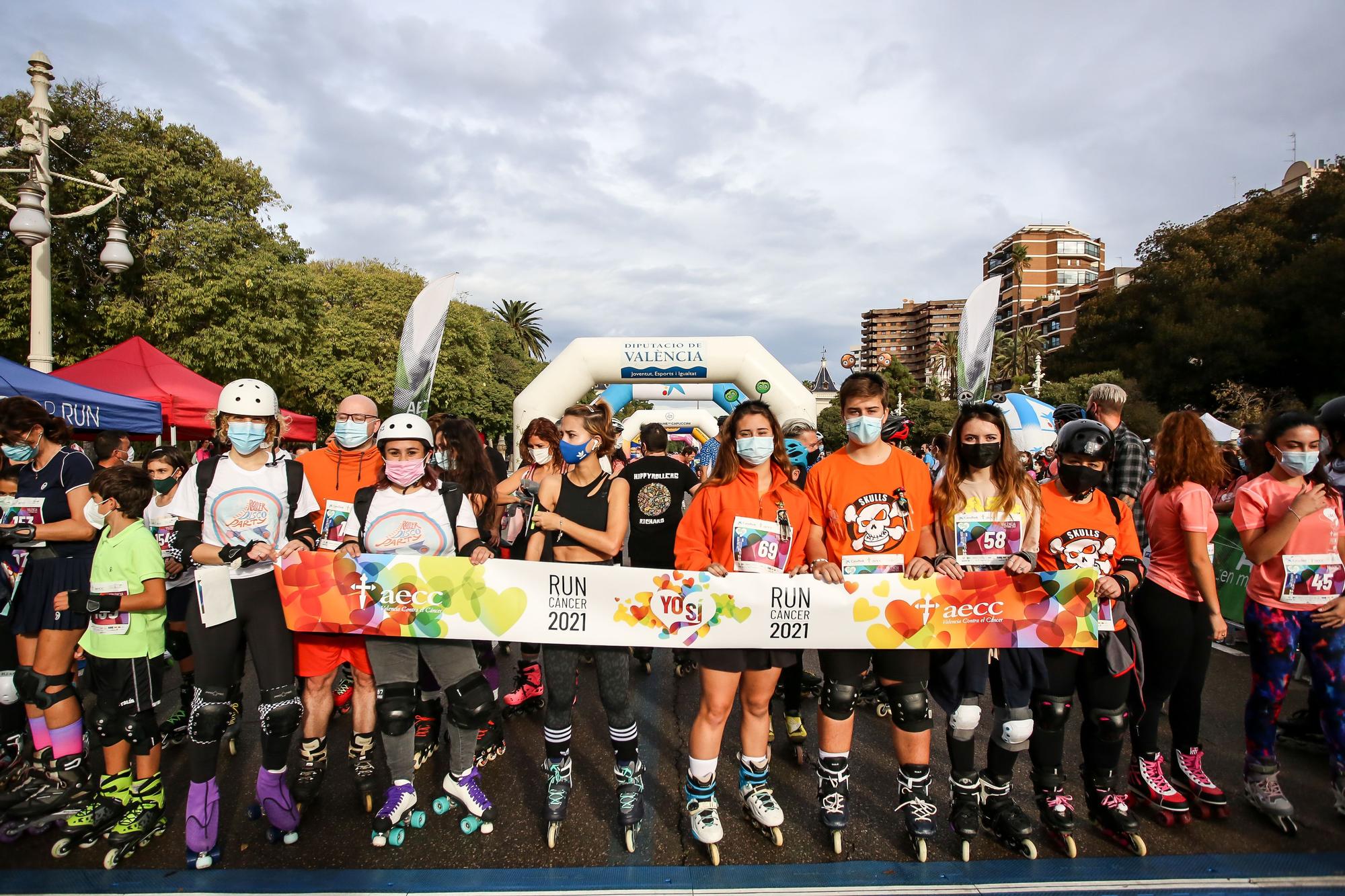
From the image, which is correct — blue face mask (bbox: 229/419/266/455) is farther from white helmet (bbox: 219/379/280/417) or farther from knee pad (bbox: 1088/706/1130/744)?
knee pad (bbox: 1088/706/1130/744)

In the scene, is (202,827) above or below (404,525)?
below

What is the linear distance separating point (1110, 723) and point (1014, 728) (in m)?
0.47

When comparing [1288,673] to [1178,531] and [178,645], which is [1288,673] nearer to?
[1178,531]

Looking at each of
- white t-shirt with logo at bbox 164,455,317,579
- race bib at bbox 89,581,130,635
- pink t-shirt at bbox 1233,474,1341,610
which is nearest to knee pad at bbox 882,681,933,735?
pink t-shirt at bbox 1233,474,1341,610

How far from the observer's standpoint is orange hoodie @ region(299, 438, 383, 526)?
4.01 metres

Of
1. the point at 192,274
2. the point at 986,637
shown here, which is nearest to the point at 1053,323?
the point at 192,274

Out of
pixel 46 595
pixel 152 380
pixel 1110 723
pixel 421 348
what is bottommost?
pixel 1110 723

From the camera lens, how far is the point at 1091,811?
3.52 meters

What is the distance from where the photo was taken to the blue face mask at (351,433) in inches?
157

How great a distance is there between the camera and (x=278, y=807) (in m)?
3.38

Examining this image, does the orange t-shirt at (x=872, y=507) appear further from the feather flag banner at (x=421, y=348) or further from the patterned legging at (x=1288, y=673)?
the feather flag banner at (x=421, y=348)

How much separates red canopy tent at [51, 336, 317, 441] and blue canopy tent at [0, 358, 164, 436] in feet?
4.94

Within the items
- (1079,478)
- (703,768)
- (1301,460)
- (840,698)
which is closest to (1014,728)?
(840,698)

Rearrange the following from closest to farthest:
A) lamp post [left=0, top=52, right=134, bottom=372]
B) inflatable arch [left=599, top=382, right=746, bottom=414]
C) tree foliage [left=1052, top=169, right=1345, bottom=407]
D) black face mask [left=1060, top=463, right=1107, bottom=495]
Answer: black face mask [left=1060, top=463, right=1107, bottom=495], lamp post [left=0, top=52, right=134, bottom=372], inflatable arch [left=599, top=382, right=746, bottom=414], tree foliage [left=1052, top=169, right=1345, bottom=407]
